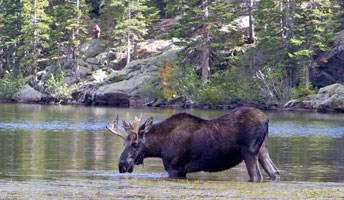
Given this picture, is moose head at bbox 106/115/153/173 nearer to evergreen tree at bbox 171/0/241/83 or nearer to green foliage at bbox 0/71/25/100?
evergreen tree at bbox 171/0/241/83

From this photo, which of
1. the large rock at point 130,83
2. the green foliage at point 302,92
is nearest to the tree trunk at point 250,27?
the large rock at point 130,83

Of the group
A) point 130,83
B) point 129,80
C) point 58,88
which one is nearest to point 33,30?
point 58,88

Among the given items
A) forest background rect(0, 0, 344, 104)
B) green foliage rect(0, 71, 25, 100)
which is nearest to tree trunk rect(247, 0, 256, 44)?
forest background rect(0, 0, 344, 104)

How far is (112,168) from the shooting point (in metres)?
20.2

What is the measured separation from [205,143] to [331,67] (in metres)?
52.5

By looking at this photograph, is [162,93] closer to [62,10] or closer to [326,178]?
[62,10]

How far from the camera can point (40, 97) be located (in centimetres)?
7806

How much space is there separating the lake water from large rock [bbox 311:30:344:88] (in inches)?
1185

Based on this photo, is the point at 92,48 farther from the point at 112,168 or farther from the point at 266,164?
the point at 266,164

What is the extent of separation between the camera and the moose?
17.1 m

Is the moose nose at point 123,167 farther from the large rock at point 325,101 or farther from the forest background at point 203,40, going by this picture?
the forest background at point 203,40

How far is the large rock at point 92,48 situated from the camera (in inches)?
3378

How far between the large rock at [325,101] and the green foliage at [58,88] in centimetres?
2227

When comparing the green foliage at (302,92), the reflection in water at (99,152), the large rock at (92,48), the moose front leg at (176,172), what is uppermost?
the large rock at (92,48)
